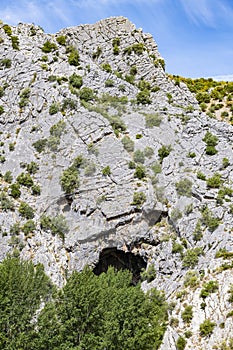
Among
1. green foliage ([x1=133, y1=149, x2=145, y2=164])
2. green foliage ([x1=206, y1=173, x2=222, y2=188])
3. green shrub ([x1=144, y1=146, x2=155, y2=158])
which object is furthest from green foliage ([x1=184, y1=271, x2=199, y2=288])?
green shrub ([x1=144, y1=146, x2=155, y2=158])

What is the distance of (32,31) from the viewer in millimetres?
63781

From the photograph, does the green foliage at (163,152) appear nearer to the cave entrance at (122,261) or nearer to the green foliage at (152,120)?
the green foliage at (152,120)

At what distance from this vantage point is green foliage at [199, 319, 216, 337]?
30375mm

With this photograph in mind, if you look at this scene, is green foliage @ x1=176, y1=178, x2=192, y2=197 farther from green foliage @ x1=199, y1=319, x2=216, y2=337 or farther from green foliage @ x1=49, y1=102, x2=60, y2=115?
green foliage @ x1=49, y1=102, x2=60, y2=115

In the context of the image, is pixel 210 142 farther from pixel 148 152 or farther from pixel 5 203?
pixel 5 203

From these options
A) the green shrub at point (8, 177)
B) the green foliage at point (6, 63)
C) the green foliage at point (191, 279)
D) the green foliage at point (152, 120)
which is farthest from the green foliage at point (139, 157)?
the green foliage at point (6, 63)

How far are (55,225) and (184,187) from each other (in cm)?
1339

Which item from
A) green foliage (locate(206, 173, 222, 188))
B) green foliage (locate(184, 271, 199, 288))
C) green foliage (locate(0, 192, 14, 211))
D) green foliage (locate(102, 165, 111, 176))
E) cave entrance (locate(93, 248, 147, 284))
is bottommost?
green foliage (locate(184, 271, 199, 288))

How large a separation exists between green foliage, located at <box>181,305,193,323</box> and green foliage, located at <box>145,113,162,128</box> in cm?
2390

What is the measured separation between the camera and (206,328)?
3055 centimetres

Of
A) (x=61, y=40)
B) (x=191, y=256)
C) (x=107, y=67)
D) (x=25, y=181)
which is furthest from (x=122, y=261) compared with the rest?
(x=61, y=40)

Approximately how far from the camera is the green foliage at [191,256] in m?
37.2

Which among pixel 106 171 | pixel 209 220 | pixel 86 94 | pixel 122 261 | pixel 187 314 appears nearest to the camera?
pixel 187 314

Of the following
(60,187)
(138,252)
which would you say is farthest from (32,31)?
(138,252)
